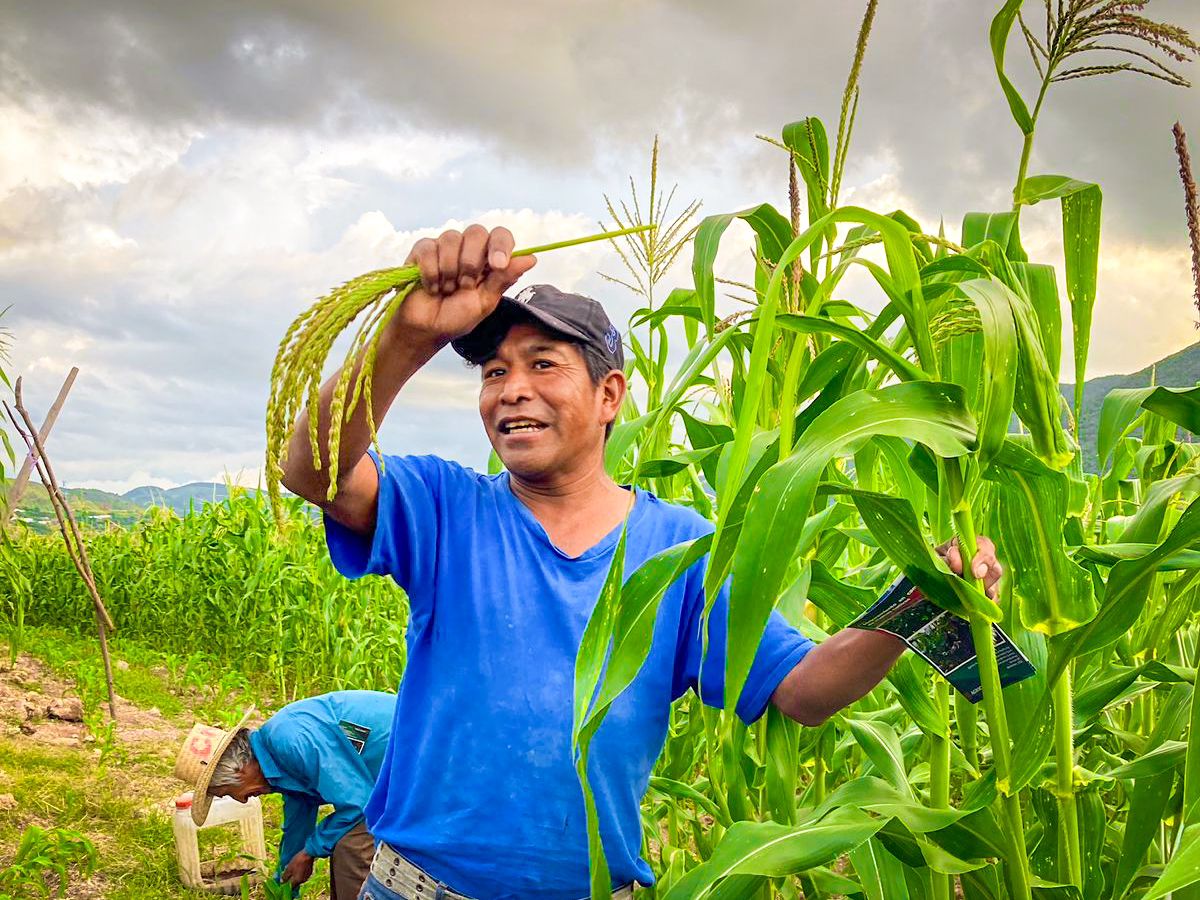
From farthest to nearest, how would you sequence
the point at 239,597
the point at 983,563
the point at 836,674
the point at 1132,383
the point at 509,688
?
the point at 1132,383 < the point at 239,597 < the point at 509,688 < the point at 836,674 < the point at 983,563

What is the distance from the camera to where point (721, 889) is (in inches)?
53.7

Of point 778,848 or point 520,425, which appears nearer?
point 778,848

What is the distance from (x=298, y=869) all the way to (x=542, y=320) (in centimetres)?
225

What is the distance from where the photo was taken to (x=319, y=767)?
3.01 m

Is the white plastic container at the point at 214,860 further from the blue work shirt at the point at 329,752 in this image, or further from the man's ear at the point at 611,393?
the man's ear at the point at 611,393

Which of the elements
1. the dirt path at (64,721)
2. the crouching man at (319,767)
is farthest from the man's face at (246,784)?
the dirt path at (64,721)

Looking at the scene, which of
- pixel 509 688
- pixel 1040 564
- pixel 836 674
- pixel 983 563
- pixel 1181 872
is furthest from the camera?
pixel 509 688

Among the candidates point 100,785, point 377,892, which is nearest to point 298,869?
point 100,785

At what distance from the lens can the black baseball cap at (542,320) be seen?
5.64 feet

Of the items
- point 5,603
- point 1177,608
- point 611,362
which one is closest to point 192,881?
point 611,362

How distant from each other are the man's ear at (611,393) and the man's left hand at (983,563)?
726mm

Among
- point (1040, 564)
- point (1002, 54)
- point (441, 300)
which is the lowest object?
point (1040, 564)

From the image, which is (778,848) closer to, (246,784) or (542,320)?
(542,320)

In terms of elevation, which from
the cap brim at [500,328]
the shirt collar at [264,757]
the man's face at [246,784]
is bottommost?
the man's face at [246,784]
